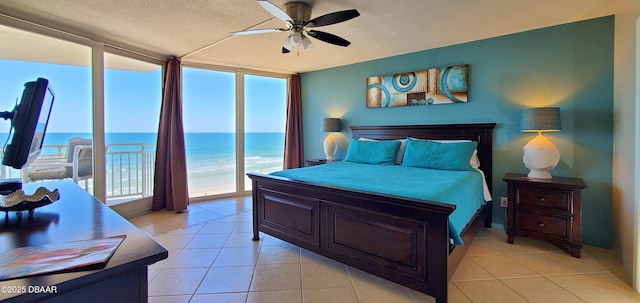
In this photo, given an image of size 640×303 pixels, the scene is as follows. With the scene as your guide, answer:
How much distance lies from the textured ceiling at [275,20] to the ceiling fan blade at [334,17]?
0.72ft

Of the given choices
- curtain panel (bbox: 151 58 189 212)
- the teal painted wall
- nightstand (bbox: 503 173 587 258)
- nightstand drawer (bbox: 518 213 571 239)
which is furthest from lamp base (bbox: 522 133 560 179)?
curtain panel (bbox: 151 58 189 212)

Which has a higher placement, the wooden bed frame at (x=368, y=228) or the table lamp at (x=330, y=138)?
the table lamp at (x=330, y=138)

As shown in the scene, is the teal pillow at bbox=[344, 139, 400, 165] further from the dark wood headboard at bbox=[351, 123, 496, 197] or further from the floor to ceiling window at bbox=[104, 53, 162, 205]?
the floor to ceiling window at bbox=[104, 53, 162, 205]

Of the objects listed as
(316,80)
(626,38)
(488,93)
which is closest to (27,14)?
(316,80)

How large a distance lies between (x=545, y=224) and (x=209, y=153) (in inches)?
364

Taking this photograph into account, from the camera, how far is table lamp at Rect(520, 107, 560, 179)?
263 centimetres

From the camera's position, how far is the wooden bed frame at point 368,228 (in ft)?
5.78

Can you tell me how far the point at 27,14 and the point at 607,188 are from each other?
578 centimetres

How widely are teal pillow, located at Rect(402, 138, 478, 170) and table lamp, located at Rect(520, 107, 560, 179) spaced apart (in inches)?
19.8

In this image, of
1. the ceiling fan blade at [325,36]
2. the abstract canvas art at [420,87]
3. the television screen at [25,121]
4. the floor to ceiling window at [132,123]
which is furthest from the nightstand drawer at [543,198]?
the floor to ceiling window at [132,123]

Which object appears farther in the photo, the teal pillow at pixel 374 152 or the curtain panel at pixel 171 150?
the curtain panel at pixel 171 150

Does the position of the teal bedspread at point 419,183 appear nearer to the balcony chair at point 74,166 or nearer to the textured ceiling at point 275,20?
the textured ceiling at point 275,20

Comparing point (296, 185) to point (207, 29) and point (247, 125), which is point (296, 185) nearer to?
point (207, 29)

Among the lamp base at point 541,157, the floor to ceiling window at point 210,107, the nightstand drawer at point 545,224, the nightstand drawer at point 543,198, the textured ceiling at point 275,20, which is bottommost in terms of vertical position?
the nightstand drawer at point 545,224
